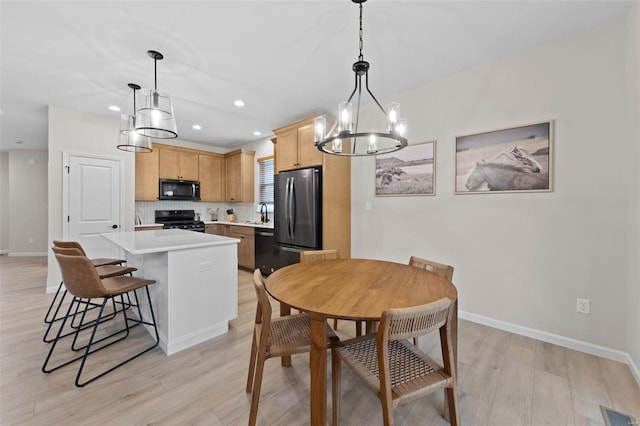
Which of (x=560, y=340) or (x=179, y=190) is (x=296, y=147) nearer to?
(x=179, y=190)

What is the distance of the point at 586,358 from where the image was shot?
2.09 m

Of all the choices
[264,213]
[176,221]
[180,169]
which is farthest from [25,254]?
[264,213]

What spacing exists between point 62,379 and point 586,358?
3924 mm


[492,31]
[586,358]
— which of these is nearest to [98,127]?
[492,31]

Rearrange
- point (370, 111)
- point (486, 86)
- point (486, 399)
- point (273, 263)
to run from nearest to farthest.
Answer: point (486, 399), point (486, 86), point (370, 111), point (273, 263)

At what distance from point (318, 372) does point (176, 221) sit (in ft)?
16.6

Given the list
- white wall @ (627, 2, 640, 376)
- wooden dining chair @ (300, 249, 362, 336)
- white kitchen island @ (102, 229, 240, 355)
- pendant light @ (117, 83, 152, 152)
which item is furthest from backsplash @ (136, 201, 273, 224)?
white wall @ (627, 2, 640, 376)

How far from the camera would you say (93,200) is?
13.0 ft

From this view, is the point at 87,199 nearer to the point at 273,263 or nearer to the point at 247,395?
the point at 273,263

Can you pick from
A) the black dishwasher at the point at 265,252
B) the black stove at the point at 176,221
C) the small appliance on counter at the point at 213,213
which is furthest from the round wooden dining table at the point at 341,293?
the small appliance on counter at the point at 213,213

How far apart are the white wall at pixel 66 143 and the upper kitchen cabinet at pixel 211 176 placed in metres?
1.53

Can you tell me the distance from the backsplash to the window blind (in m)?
0.28

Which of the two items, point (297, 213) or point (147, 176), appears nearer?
point (297, 213)

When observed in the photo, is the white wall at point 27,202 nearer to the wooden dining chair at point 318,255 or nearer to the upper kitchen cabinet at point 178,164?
the upper kitchen cabinet at point 178,164
